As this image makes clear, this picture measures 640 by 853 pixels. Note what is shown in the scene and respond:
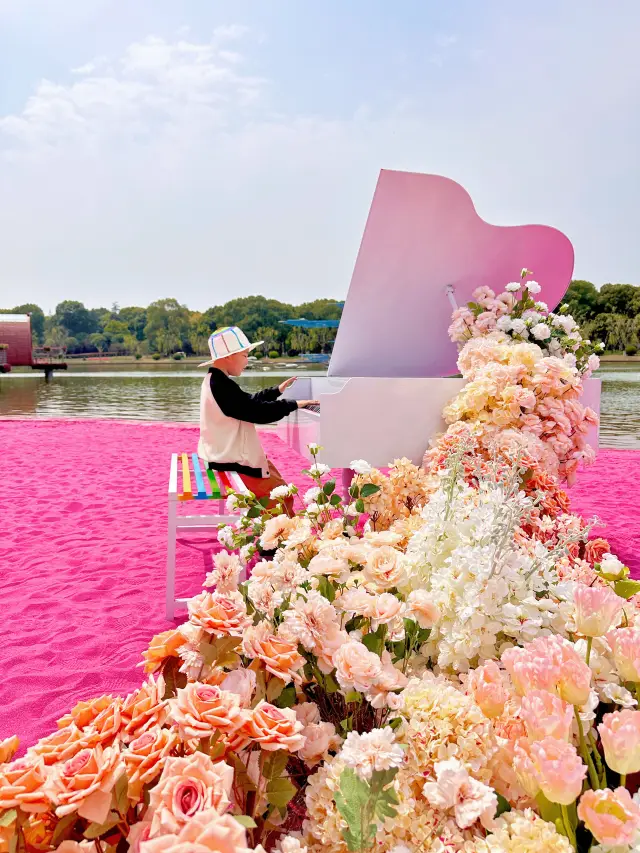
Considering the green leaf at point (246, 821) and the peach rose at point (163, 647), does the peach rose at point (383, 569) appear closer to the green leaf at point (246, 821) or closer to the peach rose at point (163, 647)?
the peach rose at point (163, 647)

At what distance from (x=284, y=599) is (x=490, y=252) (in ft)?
12.4

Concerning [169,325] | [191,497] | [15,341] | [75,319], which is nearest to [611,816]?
[191,497]

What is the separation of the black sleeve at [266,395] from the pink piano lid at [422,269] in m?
0.84

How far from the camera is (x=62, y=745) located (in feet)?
2.71

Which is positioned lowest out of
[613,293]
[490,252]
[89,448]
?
[89,448]

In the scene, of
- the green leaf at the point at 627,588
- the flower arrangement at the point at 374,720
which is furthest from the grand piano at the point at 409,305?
the green leaf at the point at 627,588

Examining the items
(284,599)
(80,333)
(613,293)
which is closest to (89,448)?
(284,599)

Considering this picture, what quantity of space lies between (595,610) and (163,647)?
0.68 meters

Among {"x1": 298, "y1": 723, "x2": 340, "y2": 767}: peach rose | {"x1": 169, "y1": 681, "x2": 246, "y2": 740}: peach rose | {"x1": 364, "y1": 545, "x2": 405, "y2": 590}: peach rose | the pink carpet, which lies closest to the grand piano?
the pink carpet

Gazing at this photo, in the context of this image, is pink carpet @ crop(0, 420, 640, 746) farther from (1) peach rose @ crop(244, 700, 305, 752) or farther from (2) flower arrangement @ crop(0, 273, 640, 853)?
(1) peach rose @ crop(244, 700, 305, 752)

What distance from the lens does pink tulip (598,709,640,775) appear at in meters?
0.70

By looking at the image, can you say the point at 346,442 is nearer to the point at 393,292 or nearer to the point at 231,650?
the point at 393,292

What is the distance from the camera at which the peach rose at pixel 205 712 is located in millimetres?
780

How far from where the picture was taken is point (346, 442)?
11.7 ft
